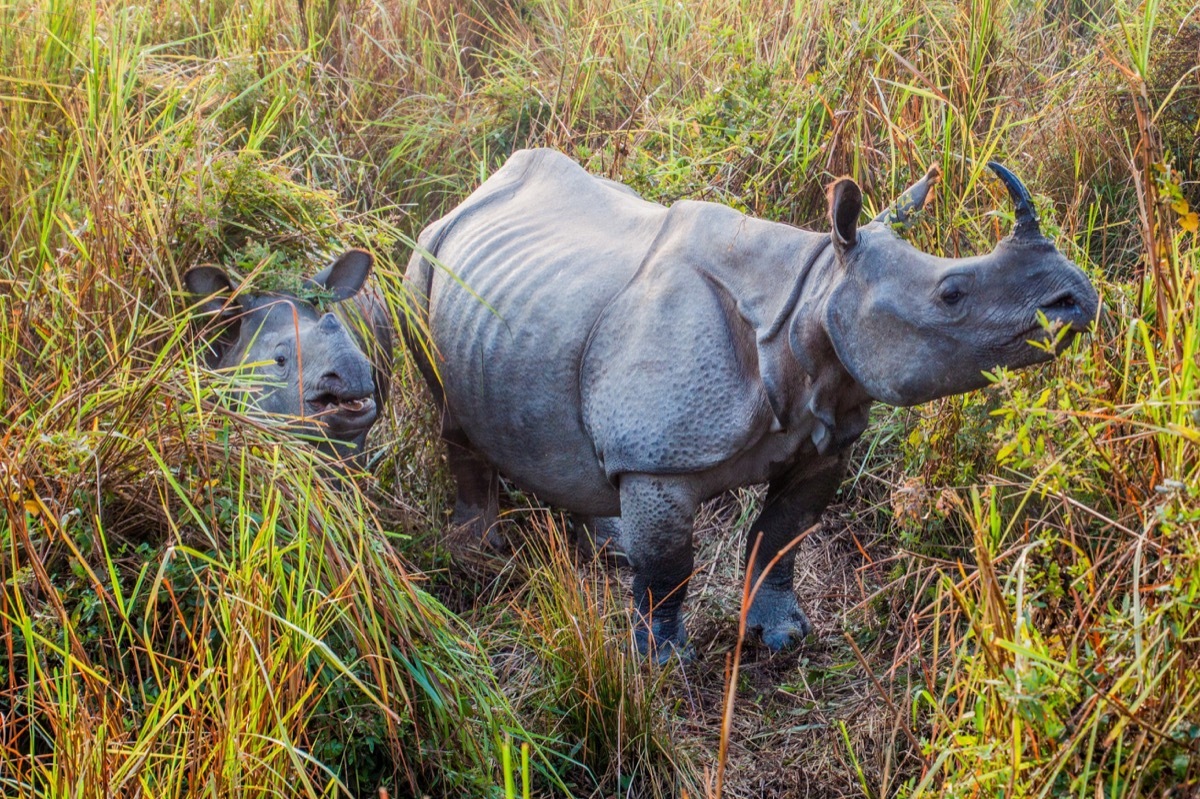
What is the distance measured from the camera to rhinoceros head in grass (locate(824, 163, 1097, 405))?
11.5 feet

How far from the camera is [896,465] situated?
506cm

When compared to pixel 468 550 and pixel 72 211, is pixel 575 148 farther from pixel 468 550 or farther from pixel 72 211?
pixel 72 211

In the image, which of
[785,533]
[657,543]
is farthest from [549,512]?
[785,533]

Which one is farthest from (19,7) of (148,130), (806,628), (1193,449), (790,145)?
(1193,449)

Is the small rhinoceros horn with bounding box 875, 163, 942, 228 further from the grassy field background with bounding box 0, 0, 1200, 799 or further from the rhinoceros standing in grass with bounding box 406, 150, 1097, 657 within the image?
the grassy field background with bounding box 0, 0, 1200, 799

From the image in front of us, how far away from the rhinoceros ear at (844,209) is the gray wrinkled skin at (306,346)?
1.46 m

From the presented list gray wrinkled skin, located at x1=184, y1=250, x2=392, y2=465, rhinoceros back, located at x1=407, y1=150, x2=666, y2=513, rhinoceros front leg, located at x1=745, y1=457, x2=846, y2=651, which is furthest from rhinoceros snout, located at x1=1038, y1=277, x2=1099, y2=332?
gray wrinkled skin, located at x1=184, y1=250, x2=392, y2=465

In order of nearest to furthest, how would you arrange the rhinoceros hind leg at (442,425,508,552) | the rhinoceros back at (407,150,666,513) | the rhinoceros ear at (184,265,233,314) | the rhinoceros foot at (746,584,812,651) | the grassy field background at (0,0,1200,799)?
the grassy field background at (0,0,1200,799) < the rhinoceros ear at (184,265,233,314) < the rhinoceros back at (407,150,666,513) < the rhinoceros foot at (746,584,812,651) < the rhinoceros hind leg at (442,425,508,552)

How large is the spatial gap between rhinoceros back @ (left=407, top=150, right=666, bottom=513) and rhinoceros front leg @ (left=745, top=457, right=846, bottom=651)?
1.68 feet

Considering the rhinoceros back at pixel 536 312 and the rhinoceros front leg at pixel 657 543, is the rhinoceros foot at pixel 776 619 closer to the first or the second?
the rhinoceros front leg at pixel 657 543

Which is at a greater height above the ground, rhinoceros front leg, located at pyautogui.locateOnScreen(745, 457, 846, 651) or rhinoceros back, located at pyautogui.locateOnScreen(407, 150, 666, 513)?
rhinoceros back, located at pyautogui.locateOnScreen(407, 150, 666, 513)

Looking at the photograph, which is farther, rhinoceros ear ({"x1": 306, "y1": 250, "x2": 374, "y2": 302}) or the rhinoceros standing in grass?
rhinoceros ear ({"x1": 306, "y1": 250, "x2": 374, "y2": 302})

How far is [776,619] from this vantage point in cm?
461

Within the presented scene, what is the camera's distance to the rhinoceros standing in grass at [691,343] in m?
3.60
